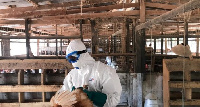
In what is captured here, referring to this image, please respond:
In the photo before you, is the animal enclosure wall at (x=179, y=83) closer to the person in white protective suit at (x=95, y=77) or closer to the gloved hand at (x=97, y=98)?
the person in white protective suit at (x=95, y=77)

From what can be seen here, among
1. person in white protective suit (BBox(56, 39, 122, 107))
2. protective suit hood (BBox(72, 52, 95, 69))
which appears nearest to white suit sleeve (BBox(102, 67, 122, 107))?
person in white protective suit (BBox(56, 39, 122, 107))

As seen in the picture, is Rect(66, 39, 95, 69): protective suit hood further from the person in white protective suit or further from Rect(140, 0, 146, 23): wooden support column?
Rect(140, 0, 146, 23): wooden support column

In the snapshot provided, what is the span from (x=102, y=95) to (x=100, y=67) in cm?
29

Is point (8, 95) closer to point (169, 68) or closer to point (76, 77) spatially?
point (76, 77)

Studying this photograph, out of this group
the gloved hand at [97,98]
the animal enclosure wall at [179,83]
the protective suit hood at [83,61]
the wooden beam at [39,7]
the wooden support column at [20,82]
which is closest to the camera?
the gloved hand at [97,98]

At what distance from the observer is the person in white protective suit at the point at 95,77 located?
177cm

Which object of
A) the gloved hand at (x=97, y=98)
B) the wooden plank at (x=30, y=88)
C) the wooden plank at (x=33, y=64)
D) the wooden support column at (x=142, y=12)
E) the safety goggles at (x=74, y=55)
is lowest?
the wooden plank at (x=30, y=88)

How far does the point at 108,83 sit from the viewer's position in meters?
1.81

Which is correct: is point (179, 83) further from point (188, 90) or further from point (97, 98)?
point (97, 98)

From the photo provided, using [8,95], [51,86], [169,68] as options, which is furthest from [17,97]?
[169,68]

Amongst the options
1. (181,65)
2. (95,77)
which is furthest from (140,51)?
(95,77)

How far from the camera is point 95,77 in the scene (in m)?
1.91

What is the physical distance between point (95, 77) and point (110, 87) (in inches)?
7.2

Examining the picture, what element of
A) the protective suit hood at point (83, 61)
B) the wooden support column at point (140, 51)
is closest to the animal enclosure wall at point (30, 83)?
the wooden support column at point (140, 51)
